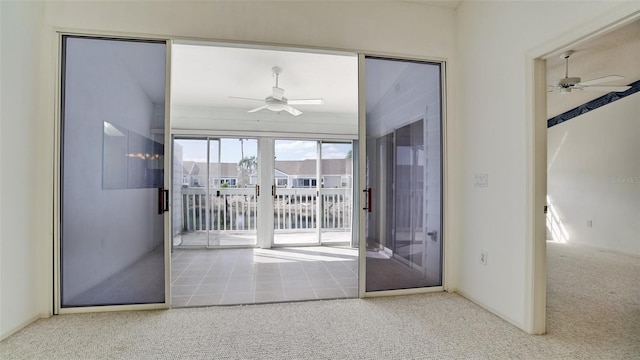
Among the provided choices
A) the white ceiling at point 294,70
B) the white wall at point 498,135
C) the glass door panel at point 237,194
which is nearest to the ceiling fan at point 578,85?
the white ceiling at point 294,70

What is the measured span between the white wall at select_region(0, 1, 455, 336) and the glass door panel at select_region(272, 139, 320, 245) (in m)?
2.84

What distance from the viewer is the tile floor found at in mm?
2723

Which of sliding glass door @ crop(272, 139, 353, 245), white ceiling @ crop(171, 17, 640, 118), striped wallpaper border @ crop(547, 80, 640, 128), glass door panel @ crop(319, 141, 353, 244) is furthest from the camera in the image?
glass door panel @ crop(319, 141, 353, 244)

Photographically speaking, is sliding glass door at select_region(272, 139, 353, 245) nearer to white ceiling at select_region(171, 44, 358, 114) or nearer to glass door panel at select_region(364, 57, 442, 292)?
white ceiling at select_region(171, 44, 358, 114)

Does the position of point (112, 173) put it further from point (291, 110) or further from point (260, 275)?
point (291, 110)

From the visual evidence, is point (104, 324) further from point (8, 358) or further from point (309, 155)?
point (309, 155)

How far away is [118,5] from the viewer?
7.66 ft

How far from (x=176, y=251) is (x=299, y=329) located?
3567 millimetres

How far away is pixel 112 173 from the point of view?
93.5 inches

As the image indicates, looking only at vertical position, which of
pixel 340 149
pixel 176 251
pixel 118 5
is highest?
pixel 118 5

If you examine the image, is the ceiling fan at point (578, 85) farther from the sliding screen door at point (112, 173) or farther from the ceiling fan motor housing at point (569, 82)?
the sliding screen door at point (112, 173)

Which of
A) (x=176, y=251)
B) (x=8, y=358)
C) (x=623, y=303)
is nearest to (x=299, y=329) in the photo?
(x=8, y=358)

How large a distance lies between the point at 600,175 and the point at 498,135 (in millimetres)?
4810

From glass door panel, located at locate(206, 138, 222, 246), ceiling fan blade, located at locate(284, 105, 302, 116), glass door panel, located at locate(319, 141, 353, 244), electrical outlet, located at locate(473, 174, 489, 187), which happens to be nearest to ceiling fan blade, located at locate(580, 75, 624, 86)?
electrical outlet, located at locate(473, 174, 489, 187)
